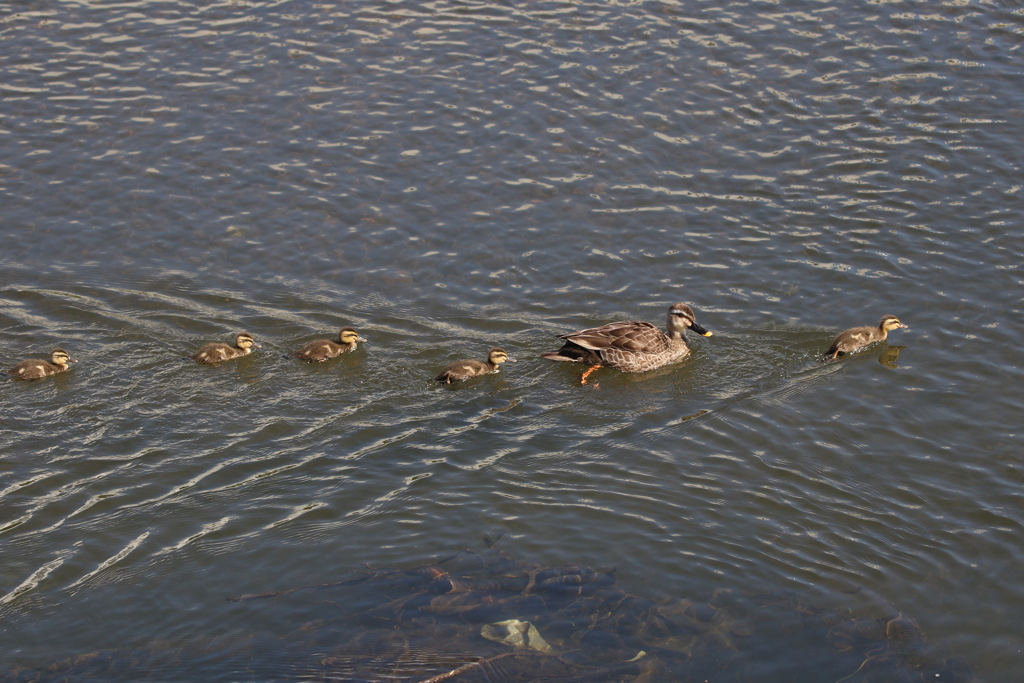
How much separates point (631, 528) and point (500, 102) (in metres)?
10.3

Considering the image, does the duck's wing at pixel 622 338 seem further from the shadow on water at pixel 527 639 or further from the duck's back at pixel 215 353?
the shadow on water at pixel 527 639

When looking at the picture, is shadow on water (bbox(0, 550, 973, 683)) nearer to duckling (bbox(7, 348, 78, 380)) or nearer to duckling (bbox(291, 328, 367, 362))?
duckling (bbox(291, 328, 367, 362))

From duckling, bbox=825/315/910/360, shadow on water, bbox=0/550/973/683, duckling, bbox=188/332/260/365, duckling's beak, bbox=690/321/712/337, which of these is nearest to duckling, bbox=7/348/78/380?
duckling, bbox=188/332/260/365

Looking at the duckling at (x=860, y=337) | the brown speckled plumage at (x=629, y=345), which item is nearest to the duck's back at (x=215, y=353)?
the brown speckled plumage at (x=629, y=345)

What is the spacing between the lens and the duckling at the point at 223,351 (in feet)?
36.9

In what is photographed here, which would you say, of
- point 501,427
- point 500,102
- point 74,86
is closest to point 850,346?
point 501,427

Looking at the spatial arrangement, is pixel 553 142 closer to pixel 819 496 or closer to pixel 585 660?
pixel 819 496

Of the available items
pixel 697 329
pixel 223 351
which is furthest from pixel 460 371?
pixel 697 329

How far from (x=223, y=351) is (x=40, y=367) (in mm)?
1844

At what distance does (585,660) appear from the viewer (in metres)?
6.99

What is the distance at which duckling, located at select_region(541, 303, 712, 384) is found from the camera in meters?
11.5

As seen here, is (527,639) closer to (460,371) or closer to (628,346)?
(460,371)

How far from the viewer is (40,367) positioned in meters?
10.8

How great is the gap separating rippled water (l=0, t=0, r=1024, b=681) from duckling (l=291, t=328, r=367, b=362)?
295 mm
